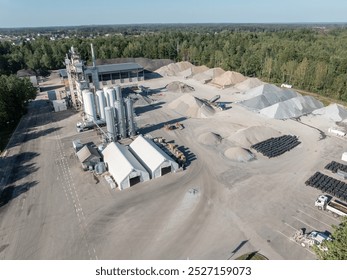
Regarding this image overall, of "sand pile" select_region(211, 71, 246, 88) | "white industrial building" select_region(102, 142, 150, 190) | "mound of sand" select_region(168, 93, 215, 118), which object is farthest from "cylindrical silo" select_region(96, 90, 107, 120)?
"sand pile" select_region(211, 71, 246, 88)

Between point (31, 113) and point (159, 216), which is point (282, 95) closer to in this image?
point (159, 216)

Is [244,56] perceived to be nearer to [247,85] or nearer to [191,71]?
[191,71]

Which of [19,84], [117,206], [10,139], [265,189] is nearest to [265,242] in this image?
[265,189]

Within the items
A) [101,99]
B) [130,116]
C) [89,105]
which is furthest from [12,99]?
[130,116]

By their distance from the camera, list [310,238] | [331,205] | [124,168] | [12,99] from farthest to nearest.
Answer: [12,99] → [124,168] → [331,205] → [310,238]

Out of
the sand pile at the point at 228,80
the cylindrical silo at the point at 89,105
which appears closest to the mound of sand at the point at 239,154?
the cylindrical silo at the point at 89,105

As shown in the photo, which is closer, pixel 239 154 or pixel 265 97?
pixel 239 154
